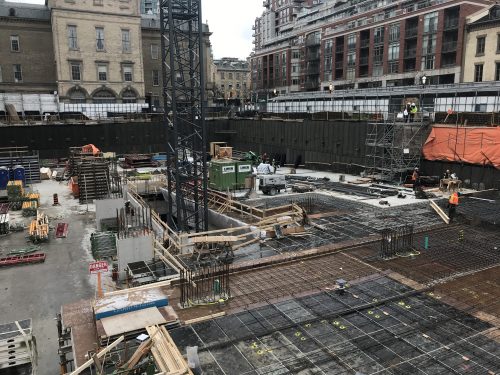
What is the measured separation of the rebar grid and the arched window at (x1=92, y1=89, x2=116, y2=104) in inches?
2196

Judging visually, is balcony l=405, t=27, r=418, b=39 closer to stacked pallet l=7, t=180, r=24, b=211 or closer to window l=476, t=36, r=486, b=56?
window l=476, t=36, r=486, b=56

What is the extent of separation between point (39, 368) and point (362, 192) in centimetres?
2100

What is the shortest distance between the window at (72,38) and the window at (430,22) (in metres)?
46.5

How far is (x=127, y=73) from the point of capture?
6228 centimetres

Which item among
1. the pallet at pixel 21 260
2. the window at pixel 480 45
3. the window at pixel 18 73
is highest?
the window at pixel 480 45

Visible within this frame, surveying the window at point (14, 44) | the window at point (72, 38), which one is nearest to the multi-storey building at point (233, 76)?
the window at point (72, 38)

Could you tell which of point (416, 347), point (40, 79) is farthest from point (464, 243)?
A: point (40, 79)

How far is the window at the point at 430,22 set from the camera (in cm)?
5490

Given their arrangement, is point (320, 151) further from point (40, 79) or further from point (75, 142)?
point (40, 79)

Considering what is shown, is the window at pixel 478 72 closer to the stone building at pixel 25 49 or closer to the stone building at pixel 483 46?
the stone building at pixel 483 46

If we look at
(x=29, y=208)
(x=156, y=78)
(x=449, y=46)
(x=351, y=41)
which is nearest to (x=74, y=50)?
(x=156, y=78)

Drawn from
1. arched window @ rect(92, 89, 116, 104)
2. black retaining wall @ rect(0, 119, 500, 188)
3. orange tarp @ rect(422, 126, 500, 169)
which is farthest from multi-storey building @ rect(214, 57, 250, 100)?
orange tarp @ rect(422, 126, 500, 169)

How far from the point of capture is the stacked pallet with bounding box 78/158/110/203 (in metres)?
29.4

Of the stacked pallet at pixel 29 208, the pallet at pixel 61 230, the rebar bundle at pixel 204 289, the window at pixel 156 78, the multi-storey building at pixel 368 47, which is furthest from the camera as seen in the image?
the window at pixel 156 78
